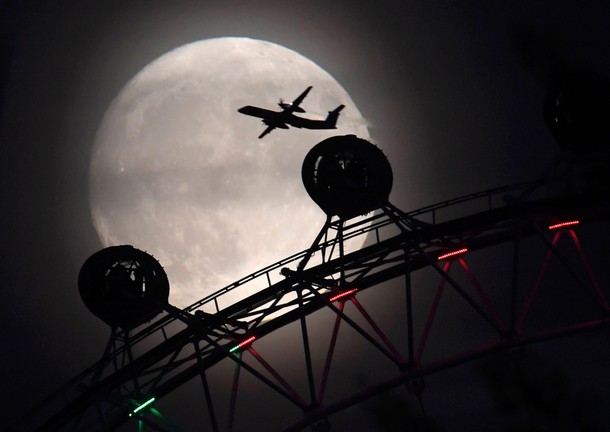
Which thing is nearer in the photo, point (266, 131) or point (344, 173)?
point (344, 173)

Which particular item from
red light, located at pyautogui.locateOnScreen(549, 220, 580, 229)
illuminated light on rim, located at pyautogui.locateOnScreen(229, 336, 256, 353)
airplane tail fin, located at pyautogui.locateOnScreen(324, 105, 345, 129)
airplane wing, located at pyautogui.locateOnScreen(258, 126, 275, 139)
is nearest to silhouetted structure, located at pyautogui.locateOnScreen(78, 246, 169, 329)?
illuminated light on rim, located at pyautogui.locateOnScreen(229, 336, 256, 353)

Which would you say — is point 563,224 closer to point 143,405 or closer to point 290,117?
point 143,405

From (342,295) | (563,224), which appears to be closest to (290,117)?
(342,295)

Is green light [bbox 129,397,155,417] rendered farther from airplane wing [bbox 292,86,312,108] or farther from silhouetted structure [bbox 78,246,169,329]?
airplane wing [bbox 292,86,312,108]

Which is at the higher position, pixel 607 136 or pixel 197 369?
pixel 607 136

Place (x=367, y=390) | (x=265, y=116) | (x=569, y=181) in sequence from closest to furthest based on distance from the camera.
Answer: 1. (x=367, y=390)
2. (x=569, y=181)
3. (x=265, y=116)

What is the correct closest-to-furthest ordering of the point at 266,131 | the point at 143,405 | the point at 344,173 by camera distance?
the point at 344,173 < the point at 143,405 < the point at 266,131

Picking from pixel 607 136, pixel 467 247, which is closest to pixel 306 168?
pixel 467 247

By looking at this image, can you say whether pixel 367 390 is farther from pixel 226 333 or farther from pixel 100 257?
pixel 100 257
